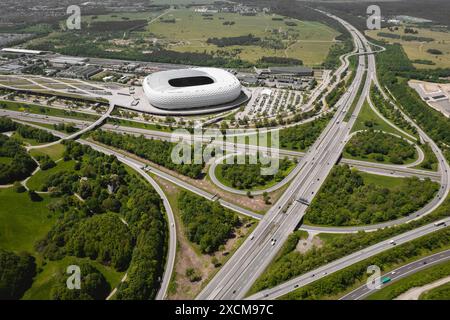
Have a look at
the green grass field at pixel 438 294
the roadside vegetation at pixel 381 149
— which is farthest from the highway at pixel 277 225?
the green grass field at pixel 438 294

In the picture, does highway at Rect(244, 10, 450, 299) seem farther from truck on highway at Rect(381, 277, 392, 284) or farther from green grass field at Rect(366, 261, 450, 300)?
green grass field at Rect(366, 261, 450, 300)

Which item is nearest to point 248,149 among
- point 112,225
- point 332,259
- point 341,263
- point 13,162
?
point 332,259

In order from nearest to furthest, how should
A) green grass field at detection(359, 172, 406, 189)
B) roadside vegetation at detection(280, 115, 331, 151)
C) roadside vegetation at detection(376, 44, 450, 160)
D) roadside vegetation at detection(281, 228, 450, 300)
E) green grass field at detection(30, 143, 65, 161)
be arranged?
roadside vegetation at detection(281, 228, 450, 300) → green grass field at detection(359, 172, 406, 189) → green grass field at detection(30, 143, 65, 161) → roadside vegetation at detection(280, 115, 331, 151) → roadside vegetation at detection(376, 44, 450, 160)

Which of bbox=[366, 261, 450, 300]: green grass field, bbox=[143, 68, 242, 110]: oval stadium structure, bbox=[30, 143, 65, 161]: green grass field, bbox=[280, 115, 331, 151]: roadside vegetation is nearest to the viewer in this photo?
bbox=[366, 261, 450, 300]: green grass field

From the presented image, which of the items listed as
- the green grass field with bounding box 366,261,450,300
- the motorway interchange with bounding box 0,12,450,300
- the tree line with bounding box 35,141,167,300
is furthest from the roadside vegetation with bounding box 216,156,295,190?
the green grass field with bounding box 366,261,450,300

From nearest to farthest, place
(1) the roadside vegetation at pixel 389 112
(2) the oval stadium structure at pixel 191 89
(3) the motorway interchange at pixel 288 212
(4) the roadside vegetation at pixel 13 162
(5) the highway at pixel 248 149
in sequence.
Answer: (3) the motorway interchange at pixel 288 212 → (4) the roadside vegetation at pixel 13 162 → (5) the highway at pixel 248 149 → (1) the roadside vegetation at pixel 389 112 → (2) the oval stadium structure at pixel 191 89

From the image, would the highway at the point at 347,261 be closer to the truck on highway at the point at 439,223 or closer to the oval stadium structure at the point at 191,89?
the truck on highway at the point at 439,223
